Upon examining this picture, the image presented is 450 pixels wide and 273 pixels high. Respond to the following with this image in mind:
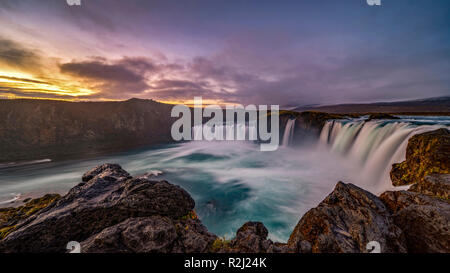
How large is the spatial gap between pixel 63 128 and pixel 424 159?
236 ft

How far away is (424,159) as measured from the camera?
27.0ft

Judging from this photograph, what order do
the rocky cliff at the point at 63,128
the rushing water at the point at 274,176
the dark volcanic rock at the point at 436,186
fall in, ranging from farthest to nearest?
the rocky cliff at the point at 63,128, the rushing water at the point at 274,176, the dark volcanic rock at the point at 436,186

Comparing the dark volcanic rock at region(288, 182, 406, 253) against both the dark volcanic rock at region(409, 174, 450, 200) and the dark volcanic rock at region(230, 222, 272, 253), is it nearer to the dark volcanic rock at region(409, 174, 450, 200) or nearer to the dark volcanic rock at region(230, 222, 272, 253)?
the dark volcanic rock at region(230, 222, 272, 253)

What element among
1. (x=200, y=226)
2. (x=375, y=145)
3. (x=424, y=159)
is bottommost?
(x=200, y=226)

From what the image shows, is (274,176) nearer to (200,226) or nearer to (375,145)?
(375,145)

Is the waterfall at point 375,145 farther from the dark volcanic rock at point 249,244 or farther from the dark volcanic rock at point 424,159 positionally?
the dark volcanic rock at point 249,244

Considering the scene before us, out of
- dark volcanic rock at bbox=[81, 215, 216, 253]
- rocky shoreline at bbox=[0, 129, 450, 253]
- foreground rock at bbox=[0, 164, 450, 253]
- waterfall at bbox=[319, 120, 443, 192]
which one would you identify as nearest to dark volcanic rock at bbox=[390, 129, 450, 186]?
waterfall at bbox=[319, 120, 443, 192]

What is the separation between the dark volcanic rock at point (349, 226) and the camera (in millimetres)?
3508

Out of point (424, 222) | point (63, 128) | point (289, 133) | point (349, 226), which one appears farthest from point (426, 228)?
point (63, 128)

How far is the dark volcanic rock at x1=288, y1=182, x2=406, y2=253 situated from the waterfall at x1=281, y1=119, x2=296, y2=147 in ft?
110

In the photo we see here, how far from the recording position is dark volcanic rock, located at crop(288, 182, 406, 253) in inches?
138

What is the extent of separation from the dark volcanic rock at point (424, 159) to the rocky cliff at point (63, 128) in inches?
2003

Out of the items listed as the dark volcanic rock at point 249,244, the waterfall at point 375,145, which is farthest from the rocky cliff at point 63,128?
the waterfall at point 375,145
